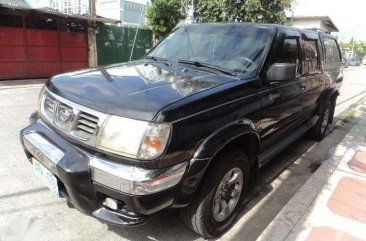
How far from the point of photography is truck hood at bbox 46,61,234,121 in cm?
227

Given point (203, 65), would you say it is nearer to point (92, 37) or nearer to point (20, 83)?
point (20, 83)

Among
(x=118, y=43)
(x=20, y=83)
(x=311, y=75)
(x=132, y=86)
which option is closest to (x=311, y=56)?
(x=311, y=75)

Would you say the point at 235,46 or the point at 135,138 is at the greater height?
the point at 235,46

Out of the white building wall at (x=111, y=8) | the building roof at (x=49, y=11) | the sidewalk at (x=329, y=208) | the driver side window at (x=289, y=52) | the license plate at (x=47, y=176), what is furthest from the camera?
the white building wall at (x=111, y=8)

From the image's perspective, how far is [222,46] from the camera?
3592 millimetres

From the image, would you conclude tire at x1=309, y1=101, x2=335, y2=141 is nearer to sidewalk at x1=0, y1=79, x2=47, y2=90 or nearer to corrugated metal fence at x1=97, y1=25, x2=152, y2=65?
sidewalk at x1=0, y1=79, x2=47, y2=90

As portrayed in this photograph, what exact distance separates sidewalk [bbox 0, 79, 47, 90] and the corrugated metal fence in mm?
3921

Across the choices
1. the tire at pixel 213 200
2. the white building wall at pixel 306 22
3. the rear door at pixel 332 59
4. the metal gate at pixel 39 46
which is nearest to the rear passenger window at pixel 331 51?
the rear door at pixel 332 59

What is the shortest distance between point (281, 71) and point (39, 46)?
40.5ft

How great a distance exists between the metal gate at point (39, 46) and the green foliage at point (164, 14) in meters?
4.20

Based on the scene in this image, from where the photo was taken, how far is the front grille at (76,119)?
91.5 inches

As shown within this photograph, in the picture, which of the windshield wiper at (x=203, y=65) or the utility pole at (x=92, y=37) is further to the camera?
the utility pole at (x=92, y=37)

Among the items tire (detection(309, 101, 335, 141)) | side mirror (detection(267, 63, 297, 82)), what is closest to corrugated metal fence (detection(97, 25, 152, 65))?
tire (detection(309, 101, 335, 141))

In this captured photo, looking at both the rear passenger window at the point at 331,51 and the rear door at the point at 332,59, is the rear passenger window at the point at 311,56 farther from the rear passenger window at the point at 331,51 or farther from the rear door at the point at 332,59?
the rear passenger window at the point at 331,51
